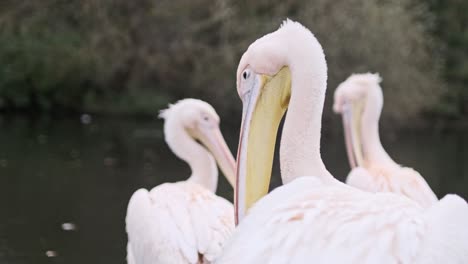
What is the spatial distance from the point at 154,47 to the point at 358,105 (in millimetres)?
12751

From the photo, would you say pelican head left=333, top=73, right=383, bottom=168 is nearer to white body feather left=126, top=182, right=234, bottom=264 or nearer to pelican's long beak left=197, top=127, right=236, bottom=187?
pelican's long beak left=197, top=127, right=236, bottom=187

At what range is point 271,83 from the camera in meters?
3.84

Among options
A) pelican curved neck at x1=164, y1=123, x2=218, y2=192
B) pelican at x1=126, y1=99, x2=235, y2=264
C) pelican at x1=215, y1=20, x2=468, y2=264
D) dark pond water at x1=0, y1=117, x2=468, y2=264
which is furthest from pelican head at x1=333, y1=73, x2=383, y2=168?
pelican at x1=215, y1=20, x2=468, y2=264

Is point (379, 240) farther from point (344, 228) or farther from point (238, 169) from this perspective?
point (238, 169)

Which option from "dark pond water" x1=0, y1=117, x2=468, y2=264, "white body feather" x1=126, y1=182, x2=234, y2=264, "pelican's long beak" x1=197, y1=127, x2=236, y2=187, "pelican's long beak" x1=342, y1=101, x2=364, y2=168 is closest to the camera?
"white body feather" x1=126, y1=182, x2=234, y2=264

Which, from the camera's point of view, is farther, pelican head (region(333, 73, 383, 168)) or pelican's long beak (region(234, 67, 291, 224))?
pelican head (region(333, 73, 383, 168))

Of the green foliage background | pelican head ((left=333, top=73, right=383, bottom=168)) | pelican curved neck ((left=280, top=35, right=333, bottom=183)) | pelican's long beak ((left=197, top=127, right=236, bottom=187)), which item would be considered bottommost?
pelican curved neck ((left=280, top=35, right=333, bottom=183))

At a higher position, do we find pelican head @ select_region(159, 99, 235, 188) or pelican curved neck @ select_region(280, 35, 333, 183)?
pelican head @ select_region(159, 99, 235, 188)

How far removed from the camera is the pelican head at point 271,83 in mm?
3660

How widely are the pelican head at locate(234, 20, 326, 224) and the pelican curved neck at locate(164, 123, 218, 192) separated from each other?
8.72 ft

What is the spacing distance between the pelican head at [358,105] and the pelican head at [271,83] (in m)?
3.96

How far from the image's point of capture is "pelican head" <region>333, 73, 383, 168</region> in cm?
779

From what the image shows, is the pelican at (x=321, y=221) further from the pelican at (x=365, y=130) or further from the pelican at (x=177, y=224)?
the pelican at (x=365, y=130)

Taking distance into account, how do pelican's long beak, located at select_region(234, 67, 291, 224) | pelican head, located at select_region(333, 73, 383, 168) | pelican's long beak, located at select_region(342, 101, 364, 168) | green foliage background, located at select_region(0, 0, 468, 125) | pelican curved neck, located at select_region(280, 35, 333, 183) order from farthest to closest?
green foliage background, located at select_region(0, 0, 468, 125)
pelican's long beak, located at select_region(342, 101, 364, 168)
pelican head, located at select_region(333, 73, 383, 168)
pelican curved neck, located at select_region(280, 35, 333, 183)
pelican's long beak, located at select_region(234, 67, 291, 224)
